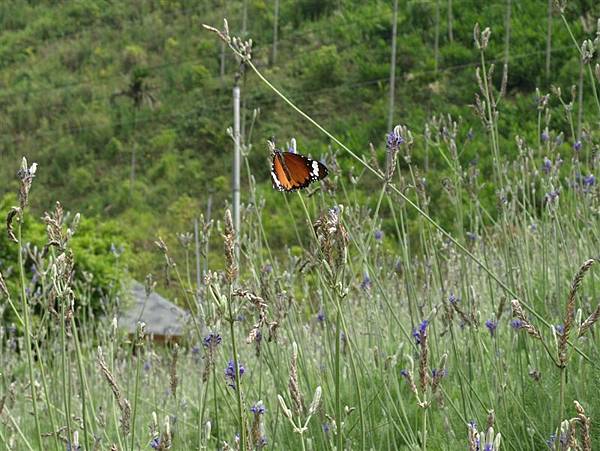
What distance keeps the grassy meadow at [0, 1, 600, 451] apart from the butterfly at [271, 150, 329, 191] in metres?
0.12

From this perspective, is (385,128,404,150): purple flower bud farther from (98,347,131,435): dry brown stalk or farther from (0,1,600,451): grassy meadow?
(98,347,131,435): dry brown stalk

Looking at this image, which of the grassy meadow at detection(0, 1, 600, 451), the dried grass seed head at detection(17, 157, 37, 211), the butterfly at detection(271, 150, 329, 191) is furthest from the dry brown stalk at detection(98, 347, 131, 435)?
the butterfly at detection(271, 150, 329, 191)

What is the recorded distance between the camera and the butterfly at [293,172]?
160 cm

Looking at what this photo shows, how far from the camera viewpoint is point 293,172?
1.61m

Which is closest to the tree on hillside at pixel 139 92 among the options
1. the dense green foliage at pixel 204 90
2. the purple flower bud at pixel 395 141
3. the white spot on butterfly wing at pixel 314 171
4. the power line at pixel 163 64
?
the dense green foliage at pixel 204 90

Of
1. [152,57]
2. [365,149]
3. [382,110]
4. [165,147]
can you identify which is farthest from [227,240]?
[152,57]

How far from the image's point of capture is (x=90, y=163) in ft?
53.3

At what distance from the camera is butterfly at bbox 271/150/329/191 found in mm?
1597

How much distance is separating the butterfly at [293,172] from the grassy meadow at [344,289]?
0.38 feet

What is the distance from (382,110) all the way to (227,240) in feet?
39.7

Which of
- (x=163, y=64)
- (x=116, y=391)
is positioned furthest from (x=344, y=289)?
(x=163, y=64)

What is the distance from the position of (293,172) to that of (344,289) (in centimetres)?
50

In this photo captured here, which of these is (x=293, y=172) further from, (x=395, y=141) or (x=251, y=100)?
(x=251, y=100)

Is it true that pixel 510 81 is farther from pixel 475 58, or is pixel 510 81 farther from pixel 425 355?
pixel 425 355
